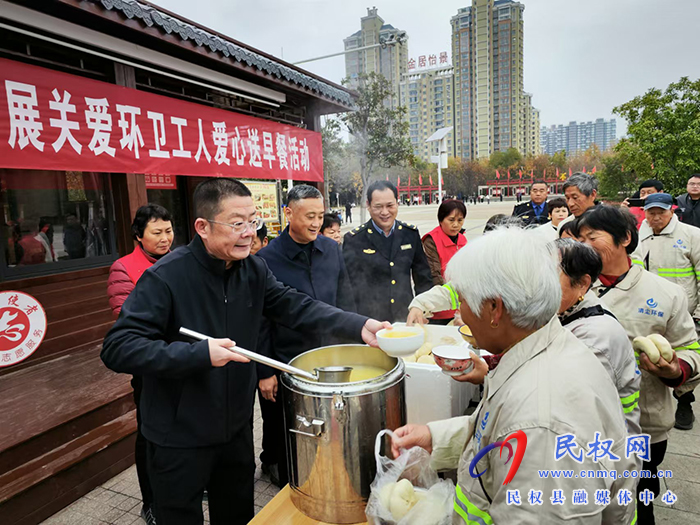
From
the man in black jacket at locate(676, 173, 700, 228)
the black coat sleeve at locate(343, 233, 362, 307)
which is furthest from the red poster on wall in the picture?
Result: the man in black jacket at locate(676, 173, 700, 228)

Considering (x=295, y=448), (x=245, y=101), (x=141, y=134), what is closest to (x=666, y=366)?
(x=295, y=448)

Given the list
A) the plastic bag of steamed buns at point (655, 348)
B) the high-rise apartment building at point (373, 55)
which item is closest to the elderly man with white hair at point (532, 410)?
the plastic bag of steamed buns at point (655, 348)

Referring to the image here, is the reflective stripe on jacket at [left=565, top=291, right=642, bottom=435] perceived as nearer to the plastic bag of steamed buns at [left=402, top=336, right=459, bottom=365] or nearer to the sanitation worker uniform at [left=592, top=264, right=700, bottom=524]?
the sanitation worker uniform at [left=592, top=264, right=700, bottom=524]

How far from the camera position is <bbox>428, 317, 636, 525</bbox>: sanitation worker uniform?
0.91 m

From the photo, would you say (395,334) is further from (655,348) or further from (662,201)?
(662,201)

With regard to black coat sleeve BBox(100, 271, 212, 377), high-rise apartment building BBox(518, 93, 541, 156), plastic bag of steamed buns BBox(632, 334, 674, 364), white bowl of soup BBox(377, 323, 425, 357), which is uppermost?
high-rise apartment building BBox(518, 93, 541, 156)

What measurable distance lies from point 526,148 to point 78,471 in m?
99.2

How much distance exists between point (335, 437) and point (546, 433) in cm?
68

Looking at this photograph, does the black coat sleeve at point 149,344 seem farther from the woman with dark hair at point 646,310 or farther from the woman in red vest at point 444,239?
the woman in red vest at point 444,239

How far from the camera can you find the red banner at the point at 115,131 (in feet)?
10.9

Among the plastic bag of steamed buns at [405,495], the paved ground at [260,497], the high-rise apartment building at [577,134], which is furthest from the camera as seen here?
the high-rise apartment building at [577,134]

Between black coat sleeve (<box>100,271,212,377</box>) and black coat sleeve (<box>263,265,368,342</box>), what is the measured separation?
571mm

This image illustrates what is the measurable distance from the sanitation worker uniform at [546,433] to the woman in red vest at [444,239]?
308 centimetres

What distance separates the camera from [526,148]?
293 feet
